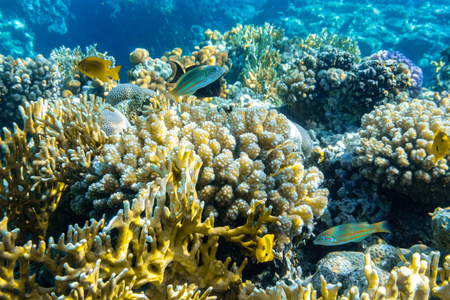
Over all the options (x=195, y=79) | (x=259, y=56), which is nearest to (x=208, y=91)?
(x=195, y=79)

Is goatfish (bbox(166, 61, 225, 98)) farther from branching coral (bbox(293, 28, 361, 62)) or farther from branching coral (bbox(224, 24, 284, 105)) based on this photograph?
branching coral (bbox(293, 28, 361, 62))

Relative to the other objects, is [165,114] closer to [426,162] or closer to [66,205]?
[66,205]

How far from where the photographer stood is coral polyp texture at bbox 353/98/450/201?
3.39 meters

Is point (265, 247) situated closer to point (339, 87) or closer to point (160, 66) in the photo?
point (339, 87)

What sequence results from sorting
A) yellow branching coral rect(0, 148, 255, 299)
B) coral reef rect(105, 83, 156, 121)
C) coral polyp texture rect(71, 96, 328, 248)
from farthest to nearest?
coral reef rect(105, 83, 156, 121), coral polyp texture rect(71, 96, 328, 248), yellow branching coral rect(0, 148, 255, 299)

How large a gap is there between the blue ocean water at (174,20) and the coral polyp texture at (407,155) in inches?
853

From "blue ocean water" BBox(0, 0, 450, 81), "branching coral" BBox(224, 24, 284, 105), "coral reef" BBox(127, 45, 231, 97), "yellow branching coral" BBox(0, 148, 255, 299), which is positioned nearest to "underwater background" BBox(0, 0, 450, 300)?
"yellow branching coral" BBox(0, 148, 255, 299)

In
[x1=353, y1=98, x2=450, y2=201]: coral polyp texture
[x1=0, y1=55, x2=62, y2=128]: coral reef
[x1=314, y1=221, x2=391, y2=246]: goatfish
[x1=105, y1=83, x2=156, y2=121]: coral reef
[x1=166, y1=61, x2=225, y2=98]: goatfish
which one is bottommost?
[x1=314, y1=221, x2=391, y2=246]: goatfish

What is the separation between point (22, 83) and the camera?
7141mm

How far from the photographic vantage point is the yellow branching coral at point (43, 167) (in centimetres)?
280

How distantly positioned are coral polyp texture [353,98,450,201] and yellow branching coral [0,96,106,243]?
373cm

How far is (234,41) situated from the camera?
9984mm

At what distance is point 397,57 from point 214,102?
Result: 18.9 feet

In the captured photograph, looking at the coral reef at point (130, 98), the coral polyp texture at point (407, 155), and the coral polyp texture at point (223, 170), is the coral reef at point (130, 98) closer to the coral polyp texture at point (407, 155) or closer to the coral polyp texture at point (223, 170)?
the coral polyp texture at point (223, 170)
